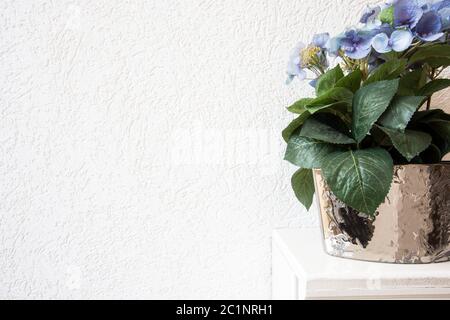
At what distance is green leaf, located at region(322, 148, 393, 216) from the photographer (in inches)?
22.7

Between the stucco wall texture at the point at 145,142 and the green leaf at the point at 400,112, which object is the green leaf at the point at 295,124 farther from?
the stucco wall texture at the point at 145,142

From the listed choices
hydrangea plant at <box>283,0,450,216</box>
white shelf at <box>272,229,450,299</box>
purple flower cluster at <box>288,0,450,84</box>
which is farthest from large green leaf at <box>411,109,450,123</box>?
white shelf at <box>272,229,450,299</box>

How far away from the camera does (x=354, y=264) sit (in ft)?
2.15

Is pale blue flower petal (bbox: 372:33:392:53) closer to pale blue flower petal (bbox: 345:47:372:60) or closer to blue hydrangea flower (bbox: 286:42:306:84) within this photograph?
pale blue flower petal (bbox: 345:47:372:60)

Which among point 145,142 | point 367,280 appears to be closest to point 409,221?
point 367,280

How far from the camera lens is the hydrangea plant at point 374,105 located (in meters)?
0.59

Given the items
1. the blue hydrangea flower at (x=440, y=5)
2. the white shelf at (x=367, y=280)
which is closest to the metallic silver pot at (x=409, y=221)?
the white shelf at (x=367, y=280)

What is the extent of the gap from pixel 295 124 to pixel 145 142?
1.22 feet

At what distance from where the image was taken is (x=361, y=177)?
581 millimetres

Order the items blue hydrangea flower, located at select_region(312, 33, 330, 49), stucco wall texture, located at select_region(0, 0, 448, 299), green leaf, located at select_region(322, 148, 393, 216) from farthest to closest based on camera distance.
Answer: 1. stucco wall texture, located at select_region(0, 0, 448, 299)
2. blue hydrangea flower, located at select_region(312, 33, 330, 49)
3. green leaf, located at select_region(322, 148, 393, 216)

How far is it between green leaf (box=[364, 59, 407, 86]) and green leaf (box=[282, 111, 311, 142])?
10 cm

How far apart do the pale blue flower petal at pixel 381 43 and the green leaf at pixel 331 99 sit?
0.07 m

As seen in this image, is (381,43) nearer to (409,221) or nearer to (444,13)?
(444,13)
